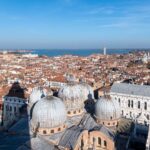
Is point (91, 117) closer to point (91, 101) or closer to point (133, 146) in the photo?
point (91, 101)

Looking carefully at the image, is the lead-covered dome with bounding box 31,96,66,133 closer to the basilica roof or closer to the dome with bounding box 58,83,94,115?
the dome with bounding box 58,83,94,115

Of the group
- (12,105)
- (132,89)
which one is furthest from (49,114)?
(132,89)

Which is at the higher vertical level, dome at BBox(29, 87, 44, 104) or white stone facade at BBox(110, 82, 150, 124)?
dome at BBox(29, 87, 44, 104)

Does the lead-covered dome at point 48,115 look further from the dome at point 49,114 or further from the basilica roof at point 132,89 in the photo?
the basilica roof at point 132,89

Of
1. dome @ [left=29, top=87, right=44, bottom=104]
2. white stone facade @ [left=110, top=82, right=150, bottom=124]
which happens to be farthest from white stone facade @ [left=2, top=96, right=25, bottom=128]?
white stone facade @ [left=110, top=82, right=150, bottom=124]

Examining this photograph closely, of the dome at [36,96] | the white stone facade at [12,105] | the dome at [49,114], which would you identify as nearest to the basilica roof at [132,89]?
the white stone facade at [12,105]
